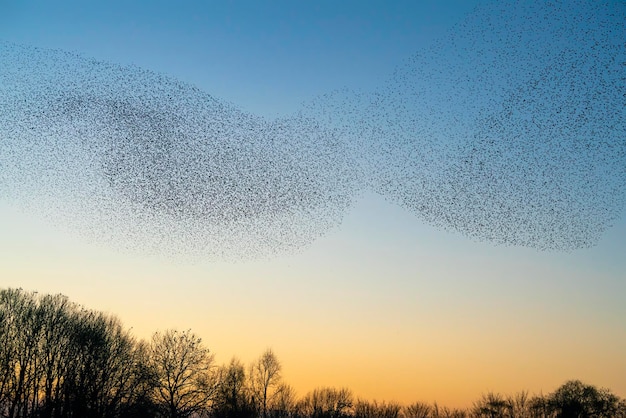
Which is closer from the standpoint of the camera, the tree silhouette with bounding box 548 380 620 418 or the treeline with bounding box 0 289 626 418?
the treeline with bounding box 0 289 626 418

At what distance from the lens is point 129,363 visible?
6725 centimetres

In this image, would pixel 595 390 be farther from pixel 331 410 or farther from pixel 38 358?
pixel 38 358

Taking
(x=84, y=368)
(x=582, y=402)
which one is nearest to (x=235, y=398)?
(x=84, y=368)

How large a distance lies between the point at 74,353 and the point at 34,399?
5845 millimetres

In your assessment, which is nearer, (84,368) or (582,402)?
(84,368)

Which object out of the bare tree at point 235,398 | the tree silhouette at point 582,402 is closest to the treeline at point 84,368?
the bare tree at point 235,398

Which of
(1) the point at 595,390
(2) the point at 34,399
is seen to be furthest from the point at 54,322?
(1) the point at 595,390

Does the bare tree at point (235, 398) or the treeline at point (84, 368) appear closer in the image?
the treeline at point (84, 368)

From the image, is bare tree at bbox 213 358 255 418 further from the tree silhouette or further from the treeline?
Answer: the tree silhouette

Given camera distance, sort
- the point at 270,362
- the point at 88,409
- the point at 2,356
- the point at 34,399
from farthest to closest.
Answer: the point at 270,362, the point at 88,409, the point at 34,399, the point at 2,356

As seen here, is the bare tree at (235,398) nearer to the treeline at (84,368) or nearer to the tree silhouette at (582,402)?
the treeline at (84,368)

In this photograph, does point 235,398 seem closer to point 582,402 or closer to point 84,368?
point 84,368

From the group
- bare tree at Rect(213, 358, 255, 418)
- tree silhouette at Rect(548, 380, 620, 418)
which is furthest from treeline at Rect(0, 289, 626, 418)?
tree silhouette at Rect(548, 380, 620, 418)

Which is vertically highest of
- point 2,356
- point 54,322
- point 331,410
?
point 54,322
